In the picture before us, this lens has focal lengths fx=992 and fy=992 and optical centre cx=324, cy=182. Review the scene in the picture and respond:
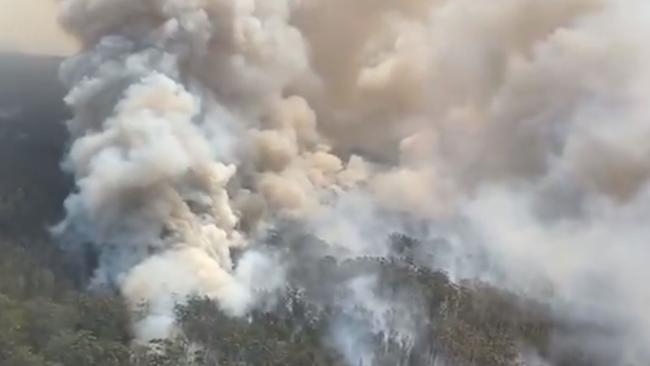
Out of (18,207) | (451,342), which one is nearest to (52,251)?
(18,207)

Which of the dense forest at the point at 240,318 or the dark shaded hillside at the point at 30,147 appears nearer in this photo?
the dense forest at the point at 240,318

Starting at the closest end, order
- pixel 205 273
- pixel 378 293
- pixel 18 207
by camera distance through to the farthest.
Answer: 1. pixel 205 273
2. pixel 378 293
3. pixel 18 207

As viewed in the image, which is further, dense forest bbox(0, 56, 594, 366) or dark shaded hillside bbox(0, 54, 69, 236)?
dark shaded hillside bbox(0, 54, 69, 236)

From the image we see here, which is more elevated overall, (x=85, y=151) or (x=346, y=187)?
(x=346, y=187)

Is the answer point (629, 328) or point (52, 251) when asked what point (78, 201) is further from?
point (629, 328)
